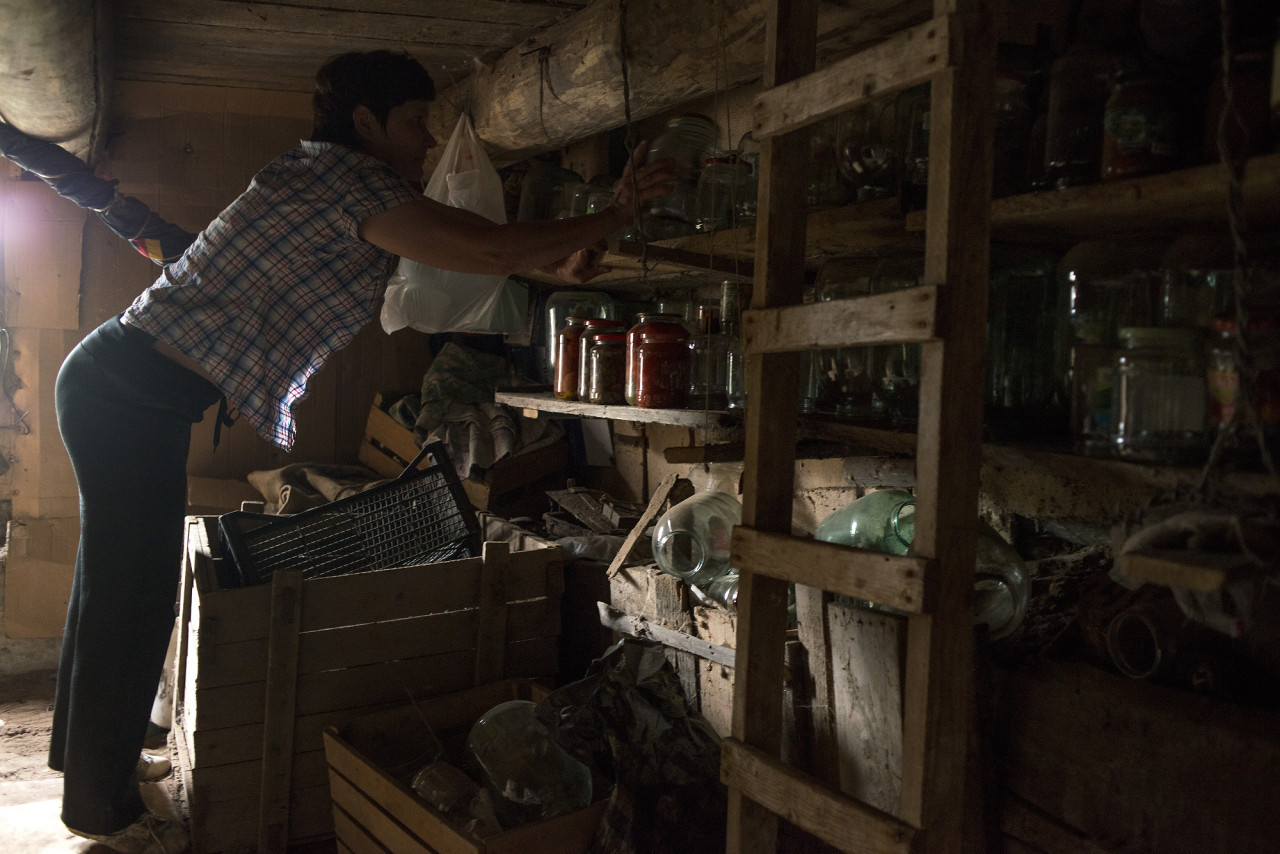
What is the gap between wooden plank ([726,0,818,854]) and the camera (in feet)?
3.98

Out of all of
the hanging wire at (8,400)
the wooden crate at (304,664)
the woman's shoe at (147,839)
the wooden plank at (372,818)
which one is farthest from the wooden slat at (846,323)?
the hanging wire at (8,400)

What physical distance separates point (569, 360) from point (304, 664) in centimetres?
89

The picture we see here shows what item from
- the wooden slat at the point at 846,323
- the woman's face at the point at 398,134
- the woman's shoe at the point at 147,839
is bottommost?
the woman's shoe at the point at 147,839

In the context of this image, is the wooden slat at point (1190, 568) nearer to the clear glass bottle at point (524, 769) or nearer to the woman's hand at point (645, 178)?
the woman's hand at point (645, 178)

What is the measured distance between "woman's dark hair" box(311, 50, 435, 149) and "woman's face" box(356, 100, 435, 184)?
12 mm

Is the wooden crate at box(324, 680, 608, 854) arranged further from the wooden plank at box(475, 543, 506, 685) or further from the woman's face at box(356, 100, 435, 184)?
the woman's face at box(356, 100, 435, 184)

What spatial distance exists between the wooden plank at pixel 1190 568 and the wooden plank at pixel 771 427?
493 mm

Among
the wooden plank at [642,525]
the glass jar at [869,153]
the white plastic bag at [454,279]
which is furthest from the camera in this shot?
the white plastic bag at [454,279]

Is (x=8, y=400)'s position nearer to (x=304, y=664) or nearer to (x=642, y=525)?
(x=304, y=664)

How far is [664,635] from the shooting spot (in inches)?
69.6

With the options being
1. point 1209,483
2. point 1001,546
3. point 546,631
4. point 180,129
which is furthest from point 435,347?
point 1209,483

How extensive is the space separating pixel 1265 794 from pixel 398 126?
5.83ft

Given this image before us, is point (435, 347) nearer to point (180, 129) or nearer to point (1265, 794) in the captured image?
point (180, 129)

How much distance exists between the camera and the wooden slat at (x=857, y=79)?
0.97 metres
